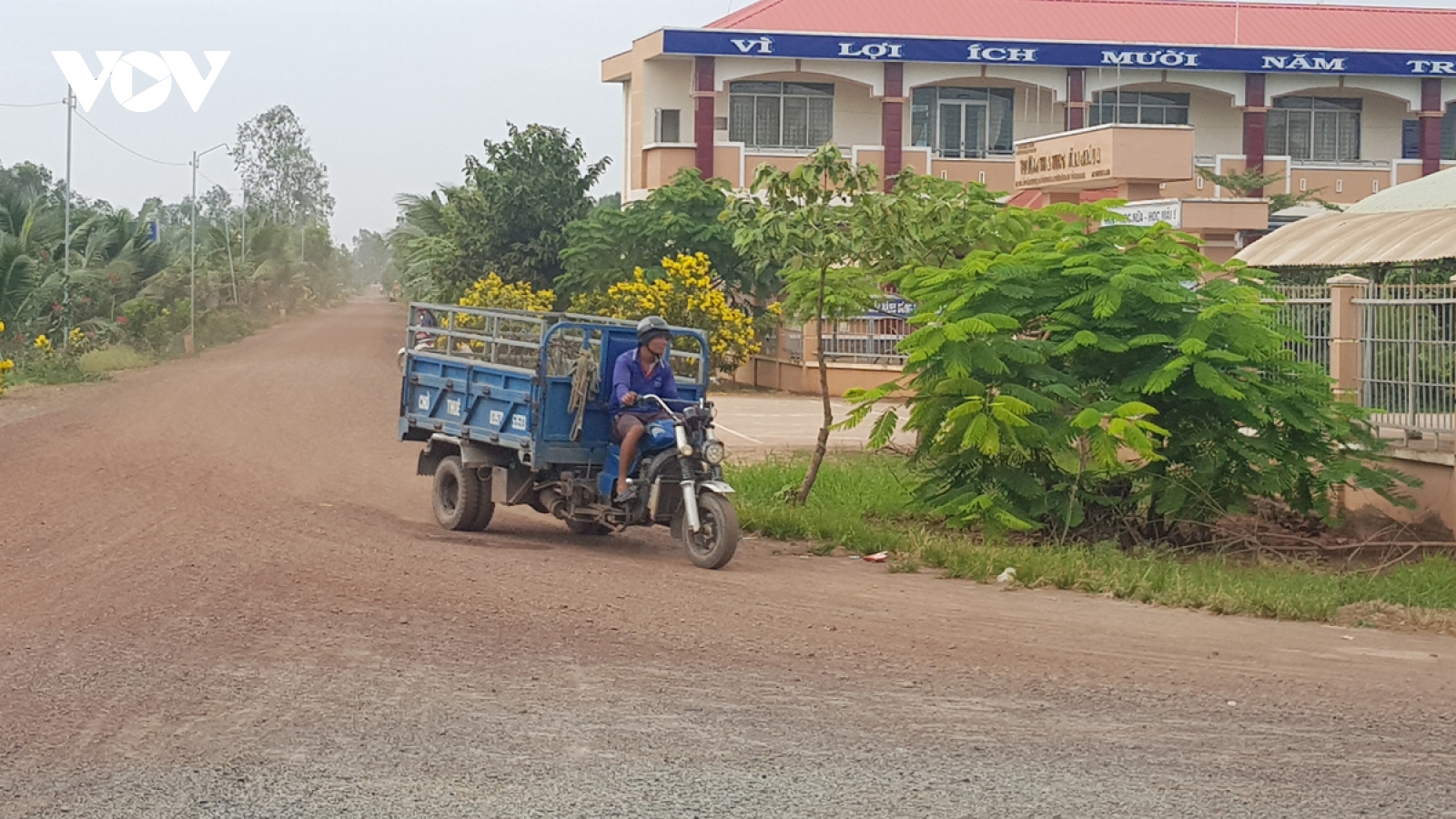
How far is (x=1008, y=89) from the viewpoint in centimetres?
4575

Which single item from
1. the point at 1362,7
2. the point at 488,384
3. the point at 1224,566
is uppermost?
the point at 1362,7

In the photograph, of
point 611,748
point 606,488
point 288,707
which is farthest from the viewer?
point 606,488

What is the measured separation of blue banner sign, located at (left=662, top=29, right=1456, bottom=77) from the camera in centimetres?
4247

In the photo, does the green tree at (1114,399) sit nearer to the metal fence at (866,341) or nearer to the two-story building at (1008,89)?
the metal fence at (866,341)

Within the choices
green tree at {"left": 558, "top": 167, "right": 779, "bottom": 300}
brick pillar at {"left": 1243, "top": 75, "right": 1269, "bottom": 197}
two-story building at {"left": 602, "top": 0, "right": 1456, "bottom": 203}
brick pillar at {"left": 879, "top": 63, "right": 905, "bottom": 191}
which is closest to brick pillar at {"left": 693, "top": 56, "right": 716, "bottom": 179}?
two-story building at {"left": 602, "top": 0, "right": 1456, "bottom": 203}

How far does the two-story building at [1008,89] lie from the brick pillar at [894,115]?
1.8 inches

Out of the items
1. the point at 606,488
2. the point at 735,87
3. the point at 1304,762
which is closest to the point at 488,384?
the point at 606,488

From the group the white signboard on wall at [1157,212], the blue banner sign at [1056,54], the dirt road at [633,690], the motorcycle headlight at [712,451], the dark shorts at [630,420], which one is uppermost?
the blue banner sign at [1056,54]

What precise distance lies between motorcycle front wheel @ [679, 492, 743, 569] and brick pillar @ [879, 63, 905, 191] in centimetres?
3242

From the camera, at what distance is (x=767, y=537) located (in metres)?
14.4

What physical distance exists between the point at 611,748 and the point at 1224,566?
315 inches

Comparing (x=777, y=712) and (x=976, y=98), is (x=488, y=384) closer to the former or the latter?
(x=777, y=712)

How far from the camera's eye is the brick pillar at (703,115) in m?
42.8

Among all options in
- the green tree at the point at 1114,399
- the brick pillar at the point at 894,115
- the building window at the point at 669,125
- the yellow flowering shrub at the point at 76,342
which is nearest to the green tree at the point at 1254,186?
the brick pillar at the point at 894,115
